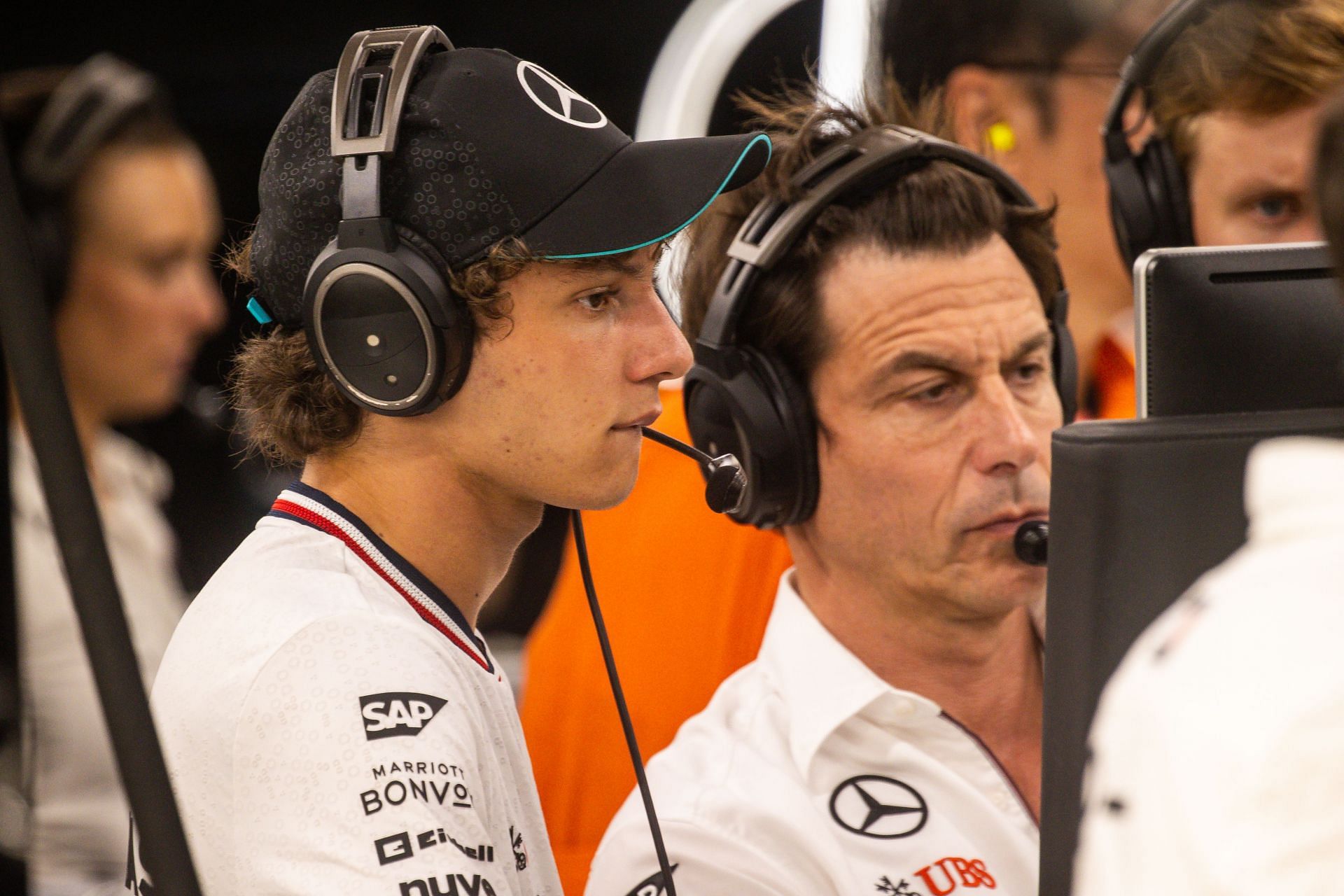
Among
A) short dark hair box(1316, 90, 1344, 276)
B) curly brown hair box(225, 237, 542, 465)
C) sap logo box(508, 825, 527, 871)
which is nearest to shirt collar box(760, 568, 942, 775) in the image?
sap logo box(508, 825, 527, 871)

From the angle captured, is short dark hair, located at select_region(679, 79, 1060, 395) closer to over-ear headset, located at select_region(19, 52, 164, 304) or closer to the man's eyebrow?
the man's eyebrow

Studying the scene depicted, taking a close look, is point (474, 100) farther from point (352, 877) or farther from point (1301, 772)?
point (1301, 772)

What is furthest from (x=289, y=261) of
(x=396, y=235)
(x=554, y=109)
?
(x=554, y=109)

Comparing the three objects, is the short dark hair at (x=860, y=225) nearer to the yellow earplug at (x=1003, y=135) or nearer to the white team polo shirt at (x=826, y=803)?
the white team polo shirt at (x=826, y=803)

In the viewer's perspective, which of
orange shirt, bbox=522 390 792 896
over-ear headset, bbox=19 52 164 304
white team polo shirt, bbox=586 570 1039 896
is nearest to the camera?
white team polo shirt, bbox=586 570 1039 896

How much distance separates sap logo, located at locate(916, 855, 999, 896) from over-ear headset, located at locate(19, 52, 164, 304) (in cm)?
128

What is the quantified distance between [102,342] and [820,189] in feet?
4.10

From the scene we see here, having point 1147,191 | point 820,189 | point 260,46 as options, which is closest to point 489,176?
point 820,189

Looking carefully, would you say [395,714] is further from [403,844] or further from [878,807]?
[878,807]

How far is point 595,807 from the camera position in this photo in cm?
157

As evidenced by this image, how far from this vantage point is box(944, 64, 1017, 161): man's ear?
2113 millimetres

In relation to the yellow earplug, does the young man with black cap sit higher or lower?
lower

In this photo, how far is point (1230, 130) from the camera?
165 centimetres

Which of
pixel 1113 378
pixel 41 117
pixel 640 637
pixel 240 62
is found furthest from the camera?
pixel 240 62
